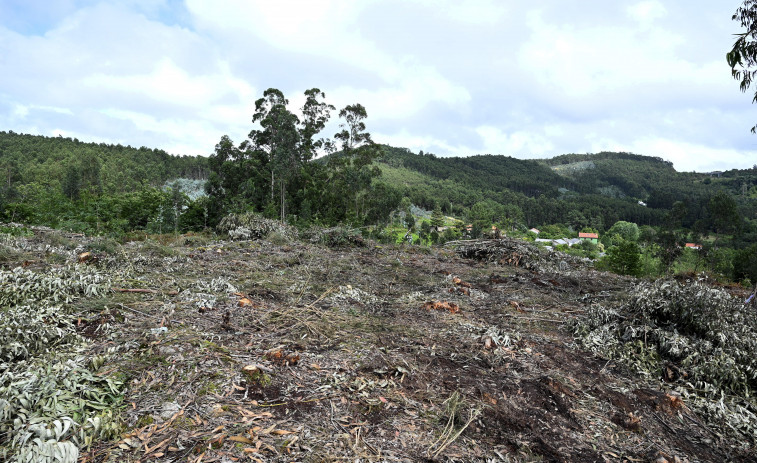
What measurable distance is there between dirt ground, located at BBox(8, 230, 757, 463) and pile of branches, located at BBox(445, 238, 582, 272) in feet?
14.1

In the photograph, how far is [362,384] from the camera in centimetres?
284

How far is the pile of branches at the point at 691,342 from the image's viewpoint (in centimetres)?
308

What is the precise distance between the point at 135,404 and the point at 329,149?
75.3 ft

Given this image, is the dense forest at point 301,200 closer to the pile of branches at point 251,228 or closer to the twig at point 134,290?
the pile of branches at point 251,228

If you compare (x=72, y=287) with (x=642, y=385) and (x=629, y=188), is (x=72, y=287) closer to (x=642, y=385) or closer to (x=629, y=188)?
(x=642, y=385)

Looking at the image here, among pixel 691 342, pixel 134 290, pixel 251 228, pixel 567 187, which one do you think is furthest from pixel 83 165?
pixel 567 187

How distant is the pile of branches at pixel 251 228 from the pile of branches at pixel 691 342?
9370 mm

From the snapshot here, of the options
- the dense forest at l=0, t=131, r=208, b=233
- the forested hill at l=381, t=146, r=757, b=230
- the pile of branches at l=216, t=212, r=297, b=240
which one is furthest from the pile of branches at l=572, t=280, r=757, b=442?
the forested hill at l=381, t=146, r=757, b=230

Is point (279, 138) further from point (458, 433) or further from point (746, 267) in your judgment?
point (746, 267)

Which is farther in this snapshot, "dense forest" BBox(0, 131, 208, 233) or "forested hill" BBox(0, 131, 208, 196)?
"forested hill" BBox(0, 131, 208, 196)

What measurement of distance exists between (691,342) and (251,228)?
11494 mm

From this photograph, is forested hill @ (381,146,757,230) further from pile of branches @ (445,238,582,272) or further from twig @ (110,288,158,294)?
twig @ (110,288,158,294)

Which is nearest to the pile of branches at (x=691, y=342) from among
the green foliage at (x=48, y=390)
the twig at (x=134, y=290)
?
the green foliage at (x=48, y=390)

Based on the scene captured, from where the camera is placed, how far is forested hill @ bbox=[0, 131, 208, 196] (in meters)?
50.4
